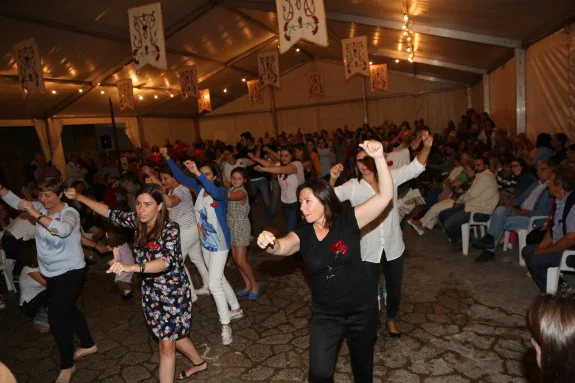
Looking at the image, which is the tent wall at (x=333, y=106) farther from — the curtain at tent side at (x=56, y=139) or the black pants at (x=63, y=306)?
the black pants at (x=63, y=306)

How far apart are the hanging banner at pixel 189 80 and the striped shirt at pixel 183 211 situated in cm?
1080

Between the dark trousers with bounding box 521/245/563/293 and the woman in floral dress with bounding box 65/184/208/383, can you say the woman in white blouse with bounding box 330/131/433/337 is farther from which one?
the dark trousers with bounding box 521/245/563/293

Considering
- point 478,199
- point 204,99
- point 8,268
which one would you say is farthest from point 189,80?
point 478,199

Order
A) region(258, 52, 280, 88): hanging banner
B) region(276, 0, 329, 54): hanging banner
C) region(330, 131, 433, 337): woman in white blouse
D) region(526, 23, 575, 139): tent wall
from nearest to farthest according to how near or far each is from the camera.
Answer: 1. region(330, 131, 433, 337): woman in white blouse
2. region(276, 0, 329, 54): hanging banner
3. region(526, 23, 575, 139): tent wall
4. region(258, 52, 280, 88): hanging banner

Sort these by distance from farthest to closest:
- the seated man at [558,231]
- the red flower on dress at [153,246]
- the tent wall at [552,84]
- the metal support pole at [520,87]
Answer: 1. the metal support pole at [520,87]
2. the tent wall at [552,84]
3. the seated man at [558,231]
4. the red flower on dress at [153,246]

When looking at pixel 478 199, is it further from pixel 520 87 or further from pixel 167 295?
pixel 520 87

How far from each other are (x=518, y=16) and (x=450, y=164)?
126 inches

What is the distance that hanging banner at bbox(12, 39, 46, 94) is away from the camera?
9.09 meters

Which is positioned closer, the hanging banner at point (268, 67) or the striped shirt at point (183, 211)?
the striped shirt at point (183, 211)

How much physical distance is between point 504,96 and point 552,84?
442cm

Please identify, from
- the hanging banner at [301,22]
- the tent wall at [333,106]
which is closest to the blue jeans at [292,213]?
the hanging banner at [301,22]

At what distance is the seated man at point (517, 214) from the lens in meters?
5.51

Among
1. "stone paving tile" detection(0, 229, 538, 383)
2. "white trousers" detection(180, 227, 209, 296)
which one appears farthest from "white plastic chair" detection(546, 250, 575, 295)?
"white trousers" detection(180, 227, 209, 296)

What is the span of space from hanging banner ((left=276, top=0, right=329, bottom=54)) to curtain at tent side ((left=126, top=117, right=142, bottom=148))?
43.5 ft
